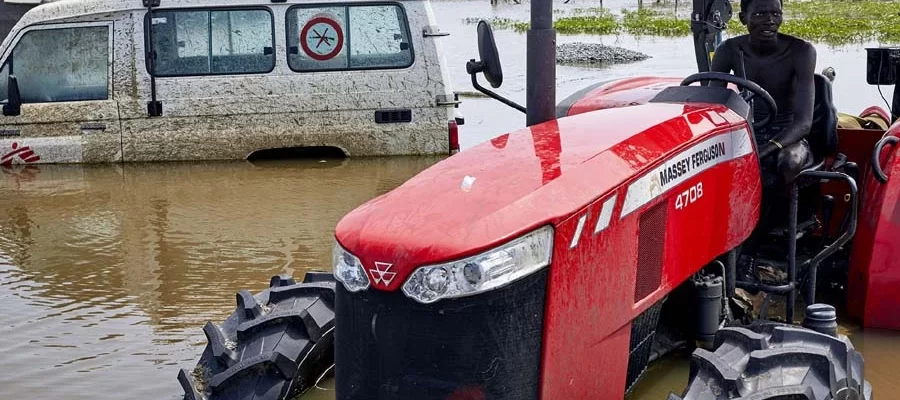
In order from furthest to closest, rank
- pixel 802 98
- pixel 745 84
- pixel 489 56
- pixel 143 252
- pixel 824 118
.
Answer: pixel 143 252
pixel 824 118
pixel 802 98
pixel 745 84
pixel 489 56

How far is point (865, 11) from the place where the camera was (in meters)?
43.6

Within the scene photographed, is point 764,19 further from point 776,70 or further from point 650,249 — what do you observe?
point 650,249

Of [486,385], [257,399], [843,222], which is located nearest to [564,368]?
[486,385]

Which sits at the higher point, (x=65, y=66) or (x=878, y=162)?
(x=65, y=66)

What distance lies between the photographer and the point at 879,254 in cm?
591

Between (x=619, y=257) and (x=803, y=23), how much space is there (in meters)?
35.1

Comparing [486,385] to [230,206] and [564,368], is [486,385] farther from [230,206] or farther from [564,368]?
[230,206]

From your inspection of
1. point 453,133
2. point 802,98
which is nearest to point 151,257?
point 453,133

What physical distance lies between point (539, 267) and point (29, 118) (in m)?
9.98

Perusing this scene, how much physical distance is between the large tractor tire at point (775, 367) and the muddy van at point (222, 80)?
8.73 meters

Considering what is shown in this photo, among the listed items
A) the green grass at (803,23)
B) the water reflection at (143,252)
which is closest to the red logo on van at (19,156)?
the water reflection at (143,252)

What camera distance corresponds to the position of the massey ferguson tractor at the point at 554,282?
11.6 ft

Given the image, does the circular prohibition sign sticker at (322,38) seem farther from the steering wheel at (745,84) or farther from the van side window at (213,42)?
the steering wheel at (745,84)

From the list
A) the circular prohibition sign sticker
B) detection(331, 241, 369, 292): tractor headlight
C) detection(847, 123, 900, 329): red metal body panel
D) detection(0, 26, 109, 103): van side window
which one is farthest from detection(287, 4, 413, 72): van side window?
detection(331, 241, 369, 292): tractor headlight
